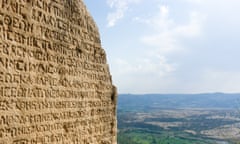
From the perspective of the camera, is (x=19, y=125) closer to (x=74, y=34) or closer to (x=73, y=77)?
(x=73, y=77)

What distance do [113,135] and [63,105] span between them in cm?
164

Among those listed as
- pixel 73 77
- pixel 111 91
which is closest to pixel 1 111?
Result: pixel 73 77

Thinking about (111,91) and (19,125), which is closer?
(19,125)

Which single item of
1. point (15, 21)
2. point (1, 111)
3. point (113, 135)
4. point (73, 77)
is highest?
point (15, 21)

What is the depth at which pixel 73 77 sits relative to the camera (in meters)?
5.55

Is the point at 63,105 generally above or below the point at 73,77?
below

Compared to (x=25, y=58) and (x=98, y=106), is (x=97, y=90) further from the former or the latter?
(x=25, y=58)

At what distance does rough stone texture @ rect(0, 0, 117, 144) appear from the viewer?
4.44 meters

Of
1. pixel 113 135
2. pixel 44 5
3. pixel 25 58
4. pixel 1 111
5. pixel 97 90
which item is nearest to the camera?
pixel 1 111

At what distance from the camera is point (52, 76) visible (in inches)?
200

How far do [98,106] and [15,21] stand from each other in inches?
88.4

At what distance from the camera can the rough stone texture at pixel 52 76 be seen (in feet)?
14.6

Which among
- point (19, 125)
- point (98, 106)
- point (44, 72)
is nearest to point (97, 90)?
point (98, 106)

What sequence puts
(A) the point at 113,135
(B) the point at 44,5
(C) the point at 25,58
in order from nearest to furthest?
1. (C) the point at 25,58
2. (B) the point at 44,5
3. (A) the point at 113,135
